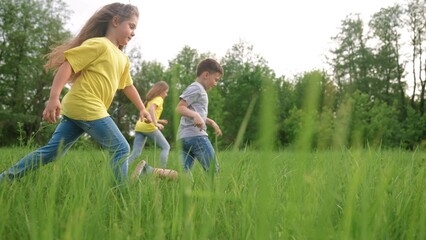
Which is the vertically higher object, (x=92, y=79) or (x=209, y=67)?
(x=209, y=67)

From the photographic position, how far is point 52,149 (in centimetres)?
298

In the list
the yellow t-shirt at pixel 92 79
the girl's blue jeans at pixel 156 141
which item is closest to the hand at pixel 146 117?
the yellow t-shirt at pixel 92 79

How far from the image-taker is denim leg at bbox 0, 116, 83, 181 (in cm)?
268

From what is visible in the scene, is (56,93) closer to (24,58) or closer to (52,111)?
(52,111)

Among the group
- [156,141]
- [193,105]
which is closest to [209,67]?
[193,105]

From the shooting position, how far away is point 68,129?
3.16m

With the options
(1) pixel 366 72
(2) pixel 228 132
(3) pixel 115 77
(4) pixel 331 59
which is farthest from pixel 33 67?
Answer: (3) pixel 115 77

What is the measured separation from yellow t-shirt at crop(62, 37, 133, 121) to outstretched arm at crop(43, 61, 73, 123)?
0.18 feet

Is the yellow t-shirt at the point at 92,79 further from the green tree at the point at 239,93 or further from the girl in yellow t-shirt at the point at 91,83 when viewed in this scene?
the green tree at the point at 239,93

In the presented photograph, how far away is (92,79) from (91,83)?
0.04m

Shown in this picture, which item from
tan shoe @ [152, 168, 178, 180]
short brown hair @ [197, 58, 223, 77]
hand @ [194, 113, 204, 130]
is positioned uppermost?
short brown hair @ [197, 58, 223, 77]

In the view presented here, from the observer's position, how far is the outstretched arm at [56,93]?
108 inches

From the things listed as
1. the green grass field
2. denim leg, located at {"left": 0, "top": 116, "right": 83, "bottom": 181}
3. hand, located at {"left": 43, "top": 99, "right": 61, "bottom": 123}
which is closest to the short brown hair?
denim leg, located at {"left": 0, "top": 116, "right": 83, "bottom": 181}

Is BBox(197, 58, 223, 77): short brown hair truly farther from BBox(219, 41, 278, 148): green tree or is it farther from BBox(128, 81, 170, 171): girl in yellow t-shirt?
BBox(219, 41, 278, 148): green tree
